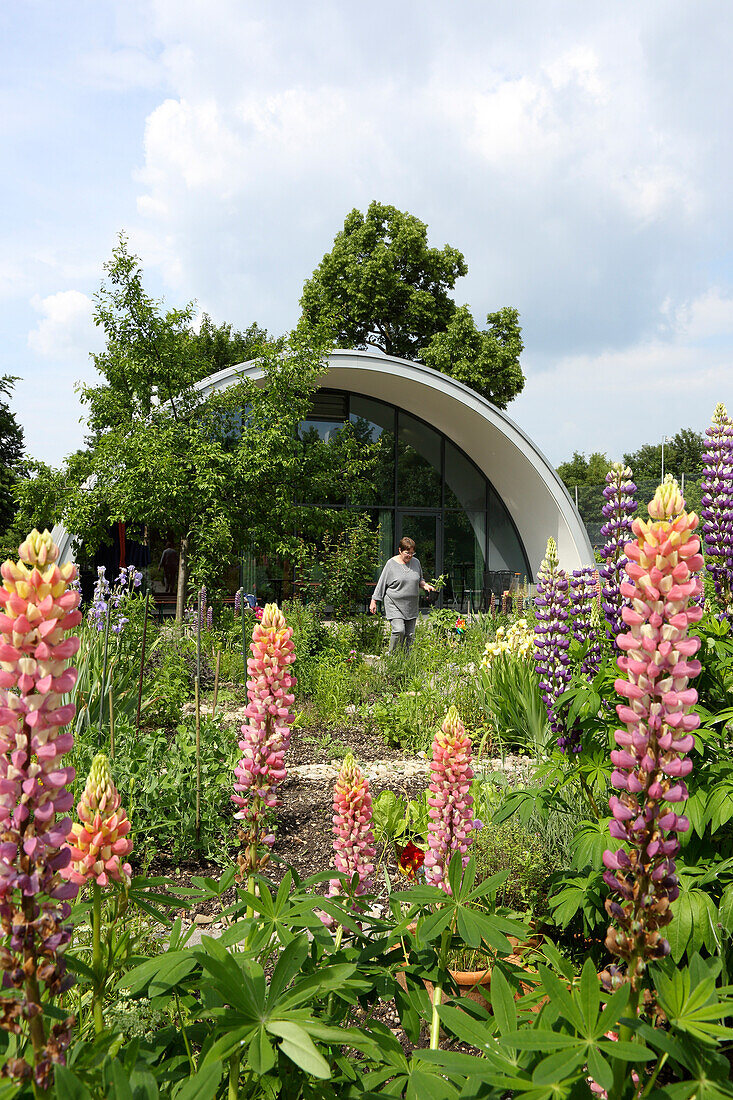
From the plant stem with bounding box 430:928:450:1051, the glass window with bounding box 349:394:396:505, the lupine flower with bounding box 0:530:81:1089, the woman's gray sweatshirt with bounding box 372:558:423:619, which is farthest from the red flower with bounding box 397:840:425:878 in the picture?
the glass window with bounding box 349:394:396:505

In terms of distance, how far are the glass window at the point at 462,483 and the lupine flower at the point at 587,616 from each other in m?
16.0

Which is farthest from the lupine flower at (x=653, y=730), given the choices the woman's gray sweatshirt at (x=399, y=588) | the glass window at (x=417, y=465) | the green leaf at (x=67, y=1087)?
the glass window at (x=417, y=465)

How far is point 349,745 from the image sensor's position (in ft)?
22.0

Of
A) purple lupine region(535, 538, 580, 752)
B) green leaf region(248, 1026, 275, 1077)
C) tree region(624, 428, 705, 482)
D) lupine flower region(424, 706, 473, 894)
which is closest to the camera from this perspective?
green leaf region(248, 1026, 275, 1077)

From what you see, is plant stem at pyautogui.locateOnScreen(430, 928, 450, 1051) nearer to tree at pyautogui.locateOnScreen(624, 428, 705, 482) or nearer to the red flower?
the red flower

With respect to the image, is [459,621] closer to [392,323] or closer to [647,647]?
[647,647]

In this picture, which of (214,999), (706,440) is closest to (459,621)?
(706,440)

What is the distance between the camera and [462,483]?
19484 mm

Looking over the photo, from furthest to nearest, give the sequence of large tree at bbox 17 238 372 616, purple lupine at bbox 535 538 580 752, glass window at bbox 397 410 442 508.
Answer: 1. glass window at bbox 397 410 442 508
2. large tree at bbox 17 238 372 616
3. purple lupine at bbox 535 538 580 752

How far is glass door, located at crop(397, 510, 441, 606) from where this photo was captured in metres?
18.7

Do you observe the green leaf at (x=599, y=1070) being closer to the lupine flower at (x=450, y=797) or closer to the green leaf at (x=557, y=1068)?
the green leaf at (x=557, y=1068)

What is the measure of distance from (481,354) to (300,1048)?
27.9m

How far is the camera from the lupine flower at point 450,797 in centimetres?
204

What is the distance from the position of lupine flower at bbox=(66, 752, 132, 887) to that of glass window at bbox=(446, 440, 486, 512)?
18.1 meters
